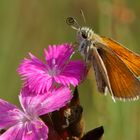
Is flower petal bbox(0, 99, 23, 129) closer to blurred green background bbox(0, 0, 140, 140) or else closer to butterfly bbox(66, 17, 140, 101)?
butterfly bbox(66, 17, 140, 101)

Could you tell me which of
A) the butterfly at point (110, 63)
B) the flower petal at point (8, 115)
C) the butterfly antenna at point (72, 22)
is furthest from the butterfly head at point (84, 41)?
the flower petal at point (8, 115)

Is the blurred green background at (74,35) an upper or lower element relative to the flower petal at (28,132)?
upper

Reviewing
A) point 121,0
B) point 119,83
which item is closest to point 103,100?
point 121,0

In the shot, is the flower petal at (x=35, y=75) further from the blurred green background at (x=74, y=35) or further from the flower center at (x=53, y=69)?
the blurred green background at (x=74, y=35)

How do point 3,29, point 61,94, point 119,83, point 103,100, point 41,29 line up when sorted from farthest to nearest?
point 41,29 < point 3,29 < point 103,100 < point 119,83 < point 61,94

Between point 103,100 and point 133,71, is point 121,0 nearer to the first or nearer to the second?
point 103,100

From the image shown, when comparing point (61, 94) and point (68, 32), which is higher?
point (68, 32)
